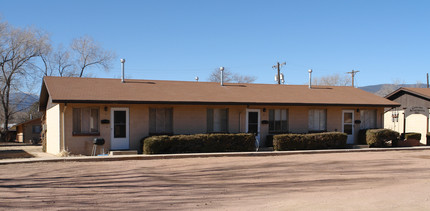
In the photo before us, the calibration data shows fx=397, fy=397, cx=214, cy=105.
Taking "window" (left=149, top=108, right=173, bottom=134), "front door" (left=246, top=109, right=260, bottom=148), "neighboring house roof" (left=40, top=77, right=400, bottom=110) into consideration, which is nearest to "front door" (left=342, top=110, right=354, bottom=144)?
"neighboring house roof" (left=40, top=77, right=400, bottom=110)

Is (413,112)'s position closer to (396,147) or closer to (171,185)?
(396,147)

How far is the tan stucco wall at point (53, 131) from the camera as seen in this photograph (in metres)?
16.0

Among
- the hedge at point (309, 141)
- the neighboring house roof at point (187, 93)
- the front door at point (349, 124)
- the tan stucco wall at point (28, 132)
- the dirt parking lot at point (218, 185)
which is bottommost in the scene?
the tan stucco wall at point (28, 132)

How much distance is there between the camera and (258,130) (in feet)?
61.3

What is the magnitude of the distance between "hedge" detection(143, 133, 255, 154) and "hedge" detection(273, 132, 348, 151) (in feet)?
3.93

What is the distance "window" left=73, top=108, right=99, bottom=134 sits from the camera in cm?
1573

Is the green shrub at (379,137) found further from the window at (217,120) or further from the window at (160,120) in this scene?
the window at (160,120)

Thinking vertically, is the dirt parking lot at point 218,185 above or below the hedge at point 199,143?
below

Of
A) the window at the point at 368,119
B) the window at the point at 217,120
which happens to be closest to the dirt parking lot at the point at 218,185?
the window at the point at 217,120

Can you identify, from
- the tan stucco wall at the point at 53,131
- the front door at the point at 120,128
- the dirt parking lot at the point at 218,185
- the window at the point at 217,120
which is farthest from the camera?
the window at the point at 217,120

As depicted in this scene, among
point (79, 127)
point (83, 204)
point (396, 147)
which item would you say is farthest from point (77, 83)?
point (396, 147)

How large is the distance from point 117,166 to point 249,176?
409 cm

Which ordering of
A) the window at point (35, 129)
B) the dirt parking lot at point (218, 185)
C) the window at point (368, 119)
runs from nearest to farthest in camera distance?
the dirt parking lot at point (218, 185) < the window at point (368, 119) < the window at point (35, 129)

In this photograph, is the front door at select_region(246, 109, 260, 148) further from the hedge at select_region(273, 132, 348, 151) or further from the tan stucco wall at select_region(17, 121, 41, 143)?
the tan stucco wall at select_region(17, 121, 41, 143)
